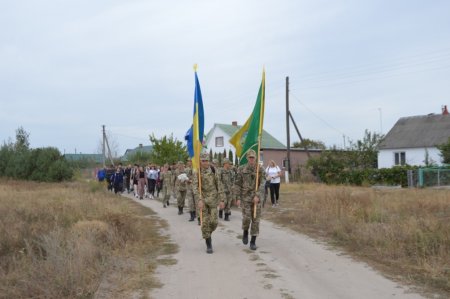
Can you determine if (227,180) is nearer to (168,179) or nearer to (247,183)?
(168,179)

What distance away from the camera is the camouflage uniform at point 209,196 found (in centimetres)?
933

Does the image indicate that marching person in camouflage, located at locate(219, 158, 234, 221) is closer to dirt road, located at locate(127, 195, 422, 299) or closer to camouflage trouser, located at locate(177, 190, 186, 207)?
camouflage trouser, located at locate(177, 190, 186, 207)

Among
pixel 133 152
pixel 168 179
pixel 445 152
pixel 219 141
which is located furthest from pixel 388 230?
pixel 133 152

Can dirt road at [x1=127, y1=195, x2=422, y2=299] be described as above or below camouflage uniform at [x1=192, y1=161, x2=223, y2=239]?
below

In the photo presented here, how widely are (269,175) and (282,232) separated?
18.6 ft

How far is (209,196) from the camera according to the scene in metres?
9.52

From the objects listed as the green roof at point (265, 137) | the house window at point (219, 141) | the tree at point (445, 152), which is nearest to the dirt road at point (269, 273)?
the tree at point (445, 152)

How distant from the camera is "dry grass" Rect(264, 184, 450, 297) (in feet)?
24.5

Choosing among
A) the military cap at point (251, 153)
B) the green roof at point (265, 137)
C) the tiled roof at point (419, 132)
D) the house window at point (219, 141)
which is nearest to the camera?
the military cap at point (251, 153)

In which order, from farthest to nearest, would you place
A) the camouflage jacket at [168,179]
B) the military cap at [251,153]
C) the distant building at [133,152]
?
the distant building at [133,152], the camouflage jacket at [168,179], the military cap at [251,153]

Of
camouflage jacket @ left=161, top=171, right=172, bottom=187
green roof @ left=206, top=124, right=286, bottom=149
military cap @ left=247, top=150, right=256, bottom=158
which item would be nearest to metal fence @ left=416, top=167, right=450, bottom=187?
camouflage jacket @ left=161, top=171, right=172, bottom=187

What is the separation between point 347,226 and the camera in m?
11.1

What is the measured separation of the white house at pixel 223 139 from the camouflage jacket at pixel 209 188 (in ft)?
143

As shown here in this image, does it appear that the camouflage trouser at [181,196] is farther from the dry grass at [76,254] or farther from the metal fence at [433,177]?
the metal fence at [433,177]
